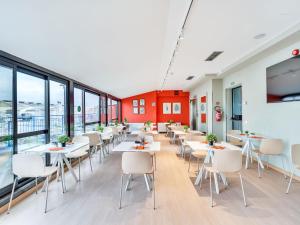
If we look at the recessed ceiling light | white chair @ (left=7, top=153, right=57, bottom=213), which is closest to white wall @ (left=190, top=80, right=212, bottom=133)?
the recessed ceiling light

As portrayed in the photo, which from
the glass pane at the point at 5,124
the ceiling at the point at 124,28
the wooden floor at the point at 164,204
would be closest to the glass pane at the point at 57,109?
the ceiling at the point at 124,28

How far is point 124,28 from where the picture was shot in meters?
3.13

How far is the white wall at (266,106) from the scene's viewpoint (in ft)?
12.5

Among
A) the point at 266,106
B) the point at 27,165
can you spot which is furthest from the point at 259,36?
the point at 27,165

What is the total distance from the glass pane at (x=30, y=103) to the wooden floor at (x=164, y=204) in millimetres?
1247

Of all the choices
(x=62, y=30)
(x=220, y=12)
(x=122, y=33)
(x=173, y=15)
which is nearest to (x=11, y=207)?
(x=62, y=30)

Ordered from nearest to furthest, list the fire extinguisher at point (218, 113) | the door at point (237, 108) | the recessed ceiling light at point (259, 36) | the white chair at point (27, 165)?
the white chair at point (27, 165) < the recessed ceiling light at point (259, 36) < the door at point (237, 108) < the fire extinguisher at point (218, 113)

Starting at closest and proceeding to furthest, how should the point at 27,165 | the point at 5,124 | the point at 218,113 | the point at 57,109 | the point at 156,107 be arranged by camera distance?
the point at 27,165 < the point at 5,124 < the point at 57,109 < the point at 218,113 < the point at 156,107

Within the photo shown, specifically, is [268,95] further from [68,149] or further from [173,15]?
[68,149]

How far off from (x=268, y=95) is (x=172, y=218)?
12.7ft

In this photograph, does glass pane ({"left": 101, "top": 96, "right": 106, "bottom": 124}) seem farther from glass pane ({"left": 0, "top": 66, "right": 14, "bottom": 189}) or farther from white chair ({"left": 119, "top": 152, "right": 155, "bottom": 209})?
white chair ({"left": 119, "top": 152, "right": 155, "bottom": 209})

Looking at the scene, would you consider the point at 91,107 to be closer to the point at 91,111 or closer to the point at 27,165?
the point at 91,111

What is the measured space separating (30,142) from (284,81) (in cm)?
547

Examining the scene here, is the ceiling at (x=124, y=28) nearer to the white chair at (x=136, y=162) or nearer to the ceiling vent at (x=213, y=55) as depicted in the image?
the ceiling vent at (x=213, y=55)
